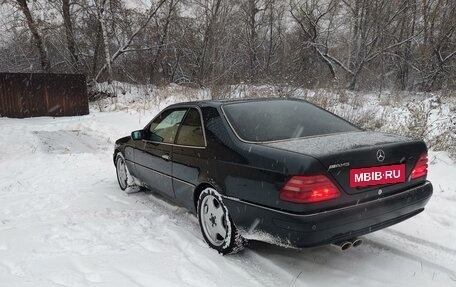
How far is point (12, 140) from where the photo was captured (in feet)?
32.6

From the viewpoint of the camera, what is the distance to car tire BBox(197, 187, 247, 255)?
11.5 feet

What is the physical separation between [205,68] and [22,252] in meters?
19.7

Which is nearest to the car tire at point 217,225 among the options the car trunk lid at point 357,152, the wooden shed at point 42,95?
the car trunk lid at point 357,152

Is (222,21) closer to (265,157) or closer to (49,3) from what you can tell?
(49,3)

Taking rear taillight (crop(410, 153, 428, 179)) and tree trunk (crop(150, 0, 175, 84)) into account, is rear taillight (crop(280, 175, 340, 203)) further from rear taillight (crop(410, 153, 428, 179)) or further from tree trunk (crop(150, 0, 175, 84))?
tree trunk (crop(150, 0, 175, 84))

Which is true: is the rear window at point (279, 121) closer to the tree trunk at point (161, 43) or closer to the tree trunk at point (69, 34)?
the tree trunk at point (161, 43)

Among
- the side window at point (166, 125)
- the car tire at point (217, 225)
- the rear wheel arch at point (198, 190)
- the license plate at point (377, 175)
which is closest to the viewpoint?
the license plate at point (377, 175)

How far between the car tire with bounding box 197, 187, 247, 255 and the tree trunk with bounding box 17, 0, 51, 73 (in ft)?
59.9

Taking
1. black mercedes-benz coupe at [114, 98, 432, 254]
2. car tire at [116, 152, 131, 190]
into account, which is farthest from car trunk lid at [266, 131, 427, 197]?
car tire at [116, 152, 131, 190]

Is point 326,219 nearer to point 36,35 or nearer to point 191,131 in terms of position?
point 191,131

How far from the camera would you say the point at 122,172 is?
6.10 m

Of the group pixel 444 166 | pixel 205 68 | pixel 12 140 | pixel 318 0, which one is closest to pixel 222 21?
pixel 205 68

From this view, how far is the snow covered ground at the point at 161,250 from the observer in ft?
10.5

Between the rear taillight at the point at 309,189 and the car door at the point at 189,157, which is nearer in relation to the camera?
the rear taillight at the point at 309,189
